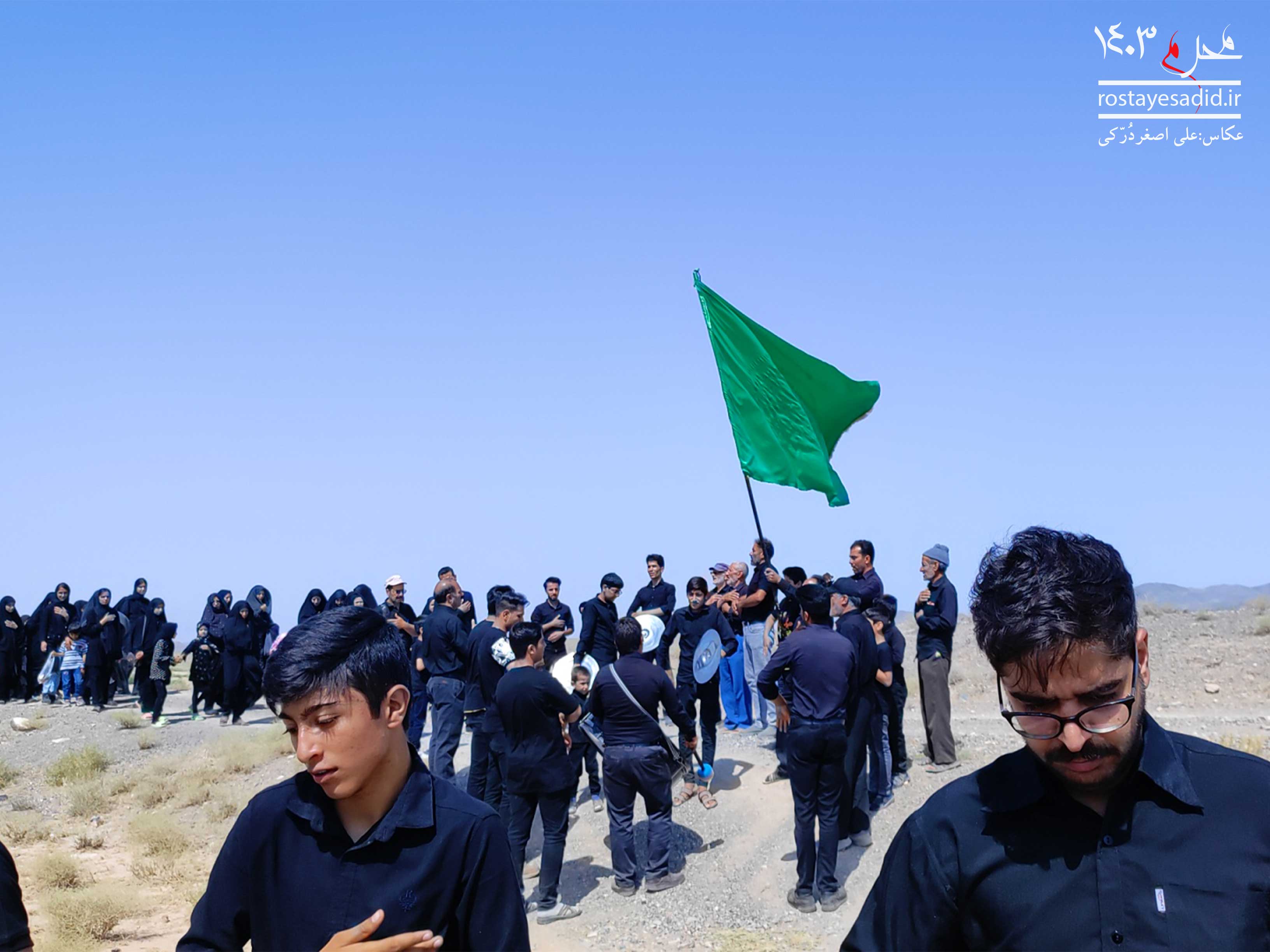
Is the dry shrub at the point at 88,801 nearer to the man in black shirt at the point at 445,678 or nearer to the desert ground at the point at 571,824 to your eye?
the desert ground at the point at 571,824

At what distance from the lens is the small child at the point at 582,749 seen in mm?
9594

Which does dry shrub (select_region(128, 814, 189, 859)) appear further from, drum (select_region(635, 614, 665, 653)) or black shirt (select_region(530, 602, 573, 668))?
drum (select_region(635, 614, 665, 653))

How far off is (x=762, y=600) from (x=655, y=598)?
4.24 ft

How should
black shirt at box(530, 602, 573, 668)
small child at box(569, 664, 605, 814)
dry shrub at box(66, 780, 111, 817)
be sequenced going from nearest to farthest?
small child at box(569, 664, 605, 814)
black shirt at box(530, 602, 573, 668)
dry shrub at box(66, 780, 111, 817)

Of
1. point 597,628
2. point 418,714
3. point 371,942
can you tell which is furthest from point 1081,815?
point 418,714

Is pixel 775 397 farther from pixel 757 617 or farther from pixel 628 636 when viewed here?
pixel 757 617

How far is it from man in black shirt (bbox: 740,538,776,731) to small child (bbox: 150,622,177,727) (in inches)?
423

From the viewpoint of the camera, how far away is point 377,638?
2.94 meters

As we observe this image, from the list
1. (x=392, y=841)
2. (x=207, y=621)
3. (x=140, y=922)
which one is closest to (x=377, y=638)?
(x=392, y=841)

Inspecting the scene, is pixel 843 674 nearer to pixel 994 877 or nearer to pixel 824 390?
pixel 824 390

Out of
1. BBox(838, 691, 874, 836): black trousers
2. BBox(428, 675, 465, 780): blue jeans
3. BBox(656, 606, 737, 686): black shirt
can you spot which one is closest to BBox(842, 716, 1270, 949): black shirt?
BBox(838, 691, 874, 836): black trousers

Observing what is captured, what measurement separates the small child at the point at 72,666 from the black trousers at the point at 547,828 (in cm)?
1580

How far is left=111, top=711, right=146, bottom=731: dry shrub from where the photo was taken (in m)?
19.3

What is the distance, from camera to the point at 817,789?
28.3 ft
